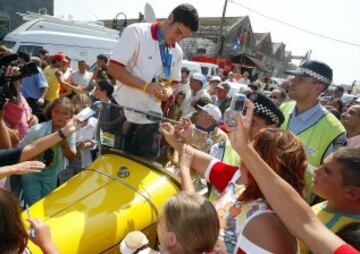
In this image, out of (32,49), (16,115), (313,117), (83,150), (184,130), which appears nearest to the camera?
(184,130)

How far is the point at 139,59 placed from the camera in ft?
8.92

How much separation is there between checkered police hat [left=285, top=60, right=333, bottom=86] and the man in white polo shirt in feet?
4.00

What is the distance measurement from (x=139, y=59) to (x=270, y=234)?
175 centimetres

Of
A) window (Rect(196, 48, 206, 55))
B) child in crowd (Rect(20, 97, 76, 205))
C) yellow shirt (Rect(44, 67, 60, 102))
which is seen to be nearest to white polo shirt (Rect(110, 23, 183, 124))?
child in crowd (Rect(20, 97, 76, 205))

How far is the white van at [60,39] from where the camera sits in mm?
9711

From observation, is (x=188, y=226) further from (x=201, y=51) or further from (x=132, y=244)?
(x=201, y=51)

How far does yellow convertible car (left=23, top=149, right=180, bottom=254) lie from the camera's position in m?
2.04

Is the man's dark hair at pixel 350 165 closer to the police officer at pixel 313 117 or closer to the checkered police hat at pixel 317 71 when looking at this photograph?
the police officer at pixel 313 117

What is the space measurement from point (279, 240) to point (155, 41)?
184cm

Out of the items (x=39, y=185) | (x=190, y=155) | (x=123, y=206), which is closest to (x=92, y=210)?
(x=123, y=206)

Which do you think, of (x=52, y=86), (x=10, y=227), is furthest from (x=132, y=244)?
(x=52, y=86)

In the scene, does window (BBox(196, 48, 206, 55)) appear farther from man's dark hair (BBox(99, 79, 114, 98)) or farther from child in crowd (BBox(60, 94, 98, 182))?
child in crowd (BBox(60, 94, 98, 182))

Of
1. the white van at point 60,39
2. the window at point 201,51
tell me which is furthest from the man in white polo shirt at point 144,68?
the window at point 201,51

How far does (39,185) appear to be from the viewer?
3.52 meters
